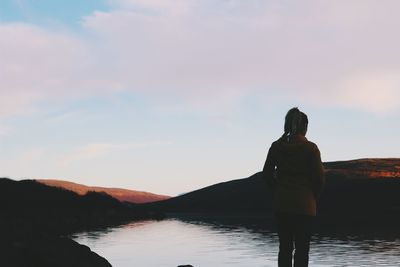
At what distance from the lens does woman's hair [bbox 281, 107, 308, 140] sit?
351 inches

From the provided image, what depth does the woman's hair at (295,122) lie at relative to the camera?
29.2ft

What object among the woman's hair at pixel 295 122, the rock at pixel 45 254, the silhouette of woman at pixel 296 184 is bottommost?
the rock at pixel 45 254

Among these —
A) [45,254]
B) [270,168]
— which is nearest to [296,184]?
[270,168]

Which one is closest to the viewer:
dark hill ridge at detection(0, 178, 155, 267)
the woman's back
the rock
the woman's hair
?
the woman's back

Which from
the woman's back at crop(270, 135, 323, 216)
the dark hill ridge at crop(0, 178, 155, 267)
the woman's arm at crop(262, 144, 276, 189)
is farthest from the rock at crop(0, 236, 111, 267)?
the woman's back at crop(270, 135, 323, 216)

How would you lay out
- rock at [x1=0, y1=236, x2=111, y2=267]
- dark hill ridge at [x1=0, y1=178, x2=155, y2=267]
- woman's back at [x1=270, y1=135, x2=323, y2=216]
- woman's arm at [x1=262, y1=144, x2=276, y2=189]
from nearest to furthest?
woman's back at [x1=270, y1=135, x2=323, y2=216] < woman's arm at [x1=262, y1=144, x2=276, y2=189] < rock at [x1=0, y1=236, x2=111, y2=267] < dark hill ridge at [x1=0, y1=178, x2=155, y2=267]

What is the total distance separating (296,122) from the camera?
891cm

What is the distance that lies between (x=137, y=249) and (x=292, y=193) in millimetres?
42987

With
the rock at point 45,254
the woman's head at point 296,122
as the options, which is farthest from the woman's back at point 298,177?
the rock at point 45,254

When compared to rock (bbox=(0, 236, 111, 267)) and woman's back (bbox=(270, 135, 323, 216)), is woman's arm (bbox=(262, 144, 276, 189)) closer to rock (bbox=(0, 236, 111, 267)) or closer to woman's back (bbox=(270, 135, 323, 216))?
woman's back (bbox=(270, 135, 323, 216))

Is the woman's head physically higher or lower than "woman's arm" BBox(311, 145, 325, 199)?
higher

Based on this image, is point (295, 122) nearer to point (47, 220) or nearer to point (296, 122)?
point (296, 122)

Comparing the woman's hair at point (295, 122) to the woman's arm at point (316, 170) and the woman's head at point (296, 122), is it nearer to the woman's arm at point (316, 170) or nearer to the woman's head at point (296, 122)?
the woman's head at point (296, 122)

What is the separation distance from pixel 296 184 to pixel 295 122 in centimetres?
94
